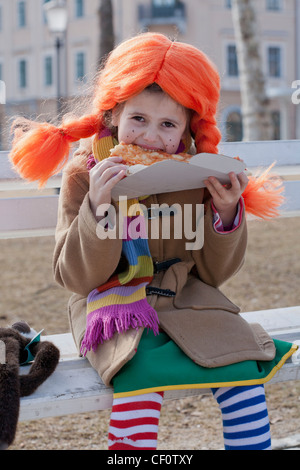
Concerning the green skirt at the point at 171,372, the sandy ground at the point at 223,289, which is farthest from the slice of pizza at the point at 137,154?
the sandy ground at the point at 223,289

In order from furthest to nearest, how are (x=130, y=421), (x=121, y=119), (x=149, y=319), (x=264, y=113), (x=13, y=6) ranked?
(x=13, y=6) < (x=264, y=113) < (x=121, y=119) < (x=149, y=319) < (x=130, y=421)

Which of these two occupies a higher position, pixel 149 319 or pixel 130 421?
pixel 149 319

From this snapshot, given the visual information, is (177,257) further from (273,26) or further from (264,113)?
(273,26)

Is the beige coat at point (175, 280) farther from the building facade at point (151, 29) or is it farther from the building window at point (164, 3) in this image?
the building window at point (164, 3)

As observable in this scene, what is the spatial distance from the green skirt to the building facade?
26877 millimetres

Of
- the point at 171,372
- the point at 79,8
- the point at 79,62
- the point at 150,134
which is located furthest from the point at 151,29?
Answer: the point at 171,372

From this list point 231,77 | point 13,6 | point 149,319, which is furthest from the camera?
point 13,6

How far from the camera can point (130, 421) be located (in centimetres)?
161

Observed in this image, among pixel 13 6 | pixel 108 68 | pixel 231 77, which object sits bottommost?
pixel 231 77

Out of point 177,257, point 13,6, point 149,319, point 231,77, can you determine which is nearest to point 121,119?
point 177,257

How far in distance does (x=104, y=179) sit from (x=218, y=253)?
0.47 meters

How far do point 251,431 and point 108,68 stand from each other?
1.22 m

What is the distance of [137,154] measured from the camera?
1852 millimetres
